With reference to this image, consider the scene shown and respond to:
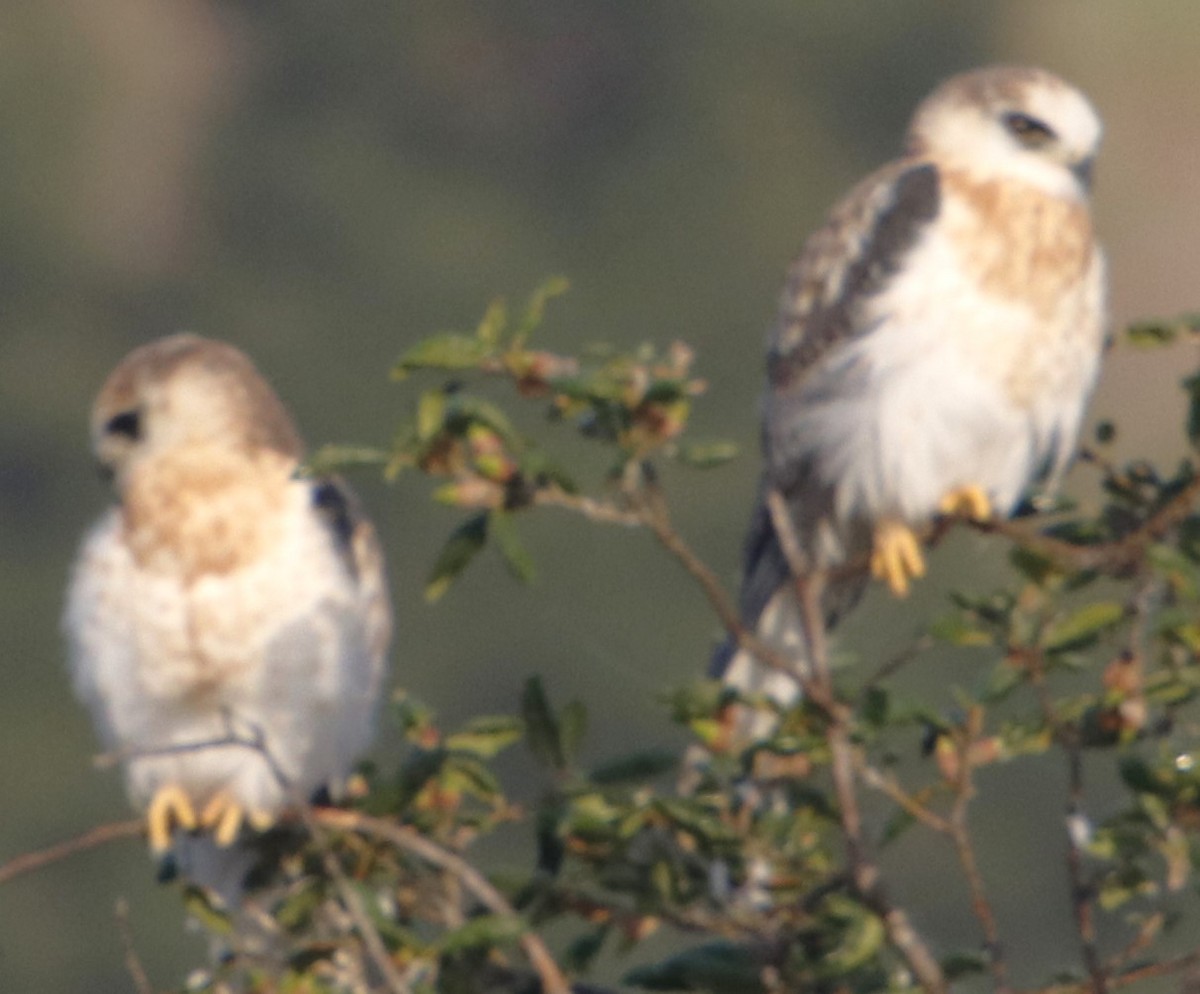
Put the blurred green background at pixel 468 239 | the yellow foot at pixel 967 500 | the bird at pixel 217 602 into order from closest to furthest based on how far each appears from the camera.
→ 1. the bird at pixel 217 602
2. the yellow foot at pixel 967 500
3. the blurred green background at pixel 468 239

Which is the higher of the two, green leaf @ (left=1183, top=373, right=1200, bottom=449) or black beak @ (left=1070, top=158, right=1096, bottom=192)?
black beak @ (left=1070, top=158, right=1096, bottom=192)

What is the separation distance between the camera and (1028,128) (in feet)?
16.8

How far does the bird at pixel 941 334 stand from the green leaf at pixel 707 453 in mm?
1210

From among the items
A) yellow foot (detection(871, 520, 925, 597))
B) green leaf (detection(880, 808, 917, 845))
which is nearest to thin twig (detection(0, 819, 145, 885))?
green leaf (detection(880, 808, 917, 845))

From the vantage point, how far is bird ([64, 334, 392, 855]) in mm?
4766

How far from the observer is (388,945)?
3.78 m

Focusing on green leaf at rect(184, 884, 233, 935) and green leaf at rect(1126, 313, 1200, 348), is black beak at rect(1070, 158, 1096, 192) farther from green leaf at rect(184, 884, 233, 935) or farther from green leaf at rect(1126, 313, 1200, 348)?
green leaf at rect(184, 884, 233, 935)

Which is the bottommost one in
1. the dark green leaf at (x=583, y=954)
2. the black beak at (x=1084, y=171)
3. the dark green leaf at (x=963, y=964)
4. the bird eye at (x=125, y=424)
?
the dark green leaf at (x=963, y=964)

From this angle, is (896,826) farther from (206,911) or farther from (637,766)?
(206,911)

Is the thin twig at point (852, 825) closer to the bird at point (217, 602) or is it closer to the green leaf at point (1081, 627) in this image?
the green leaf at point (1081, 627)

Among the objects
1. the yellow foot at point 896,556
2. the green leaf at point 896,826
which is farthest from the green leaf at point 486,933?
the yellow foot at point 896,556

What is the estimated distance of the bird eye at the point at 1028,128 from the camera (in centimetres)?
509

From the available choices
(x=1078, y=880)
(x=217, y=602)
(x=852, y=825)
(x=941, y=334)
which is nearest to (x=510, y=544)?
(x=852, y=825)

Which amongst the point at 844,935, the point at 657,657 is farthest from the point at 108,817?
the point at 844,935
